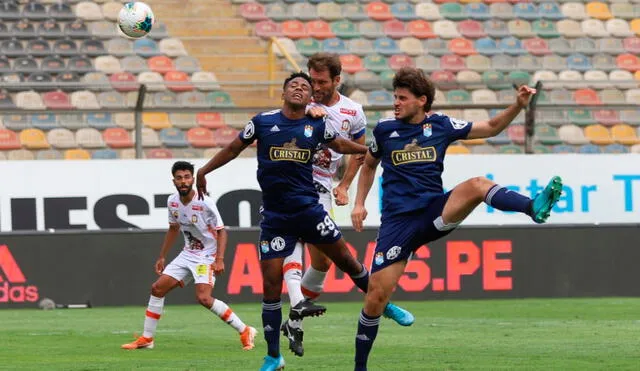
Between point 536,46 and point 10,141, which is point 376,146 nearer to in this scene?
point 10,141

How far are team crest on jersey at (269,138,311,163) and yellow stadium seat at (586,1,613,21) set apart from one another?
1776cm

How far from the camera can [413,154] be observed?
29.1 ft

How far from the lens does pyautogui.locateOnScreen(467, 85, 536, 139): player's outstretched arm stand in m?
8.38

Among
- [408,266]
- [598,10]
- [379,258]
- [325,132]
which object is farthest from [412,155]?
[598,10]

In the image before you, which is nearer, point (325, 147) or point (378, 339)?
point (325, 147)

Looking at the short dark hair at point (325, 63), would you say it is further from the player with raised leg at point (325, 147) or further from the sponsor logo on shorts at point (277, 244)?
the sponsor logo on shorts at point (277, 244)

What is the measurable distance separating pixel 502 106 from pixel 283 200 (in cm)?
1003

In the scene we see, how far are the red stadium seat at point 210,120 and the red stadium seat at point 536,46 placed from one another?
764 cm

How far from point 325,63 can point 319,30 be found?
14.3 metres

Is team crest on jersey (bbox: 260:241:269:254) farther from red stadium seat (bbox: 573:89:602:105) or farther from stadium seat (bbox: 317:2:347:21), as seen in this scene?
stadium seat (bbox: 317:2:347:21)

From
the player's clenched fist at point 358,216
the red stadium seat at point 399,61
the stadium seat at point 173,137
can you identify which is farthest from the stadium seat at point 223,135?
the player's clenched fist at point 358,216

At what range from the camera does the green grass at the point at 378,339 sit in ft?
31.9

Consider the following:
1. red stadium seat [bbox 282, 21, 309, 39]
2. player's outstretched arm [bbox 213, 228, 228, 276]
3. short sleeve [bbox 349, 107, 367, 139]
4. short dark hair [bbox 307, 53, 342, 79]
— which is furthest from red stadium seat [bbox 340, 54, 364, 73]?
short dark hair [bbox 307, 53, 342, 79]

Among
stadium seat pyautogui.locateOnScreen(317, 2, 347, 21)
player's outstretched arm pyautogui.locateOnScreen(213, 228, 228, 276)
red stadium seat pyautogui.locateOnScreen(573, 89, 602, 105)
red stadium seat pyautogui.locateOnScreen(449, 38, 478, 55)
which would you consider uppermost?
stadium seat pyautogui.locateOnScreen(317, 2, 347, 21)
